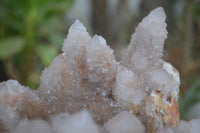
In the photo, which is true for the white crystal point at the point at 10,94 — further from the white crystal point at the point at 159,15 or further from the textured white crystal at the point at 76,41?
the white crystal point at the point at 159,15

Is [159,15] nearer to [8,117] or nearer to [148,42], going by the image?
[148,42]

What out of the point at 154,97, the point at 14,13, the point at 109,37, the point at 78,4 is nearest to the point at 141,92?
the point at 154,97

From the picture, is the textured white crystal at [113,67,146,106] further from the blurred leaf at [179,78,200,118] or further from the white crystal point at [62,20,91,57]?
the blurred leaf at [179,78,200,118]

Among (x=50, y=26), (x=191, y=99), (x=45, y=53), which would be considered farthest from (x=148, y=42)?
(x=50, y=26)

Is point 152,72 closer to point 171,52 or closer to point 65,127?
point 65,127

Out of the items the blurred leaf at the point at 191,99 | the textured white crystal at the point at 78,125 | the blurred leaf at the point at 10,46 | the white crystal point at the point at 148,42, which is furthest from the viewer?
the blurred leaf at the point at 10,46

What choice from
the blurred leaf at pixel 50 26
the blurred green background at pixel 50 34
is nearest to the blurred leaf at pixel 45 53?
the blurred green background at pixel 50 34
